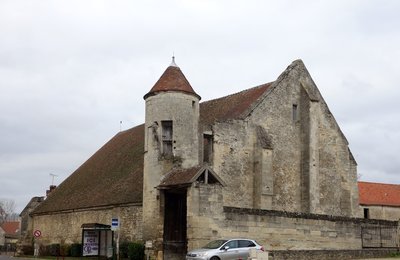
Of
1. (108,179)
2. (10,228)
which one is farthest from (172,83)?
(10,228)

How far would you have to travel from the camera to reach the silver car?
21344mm

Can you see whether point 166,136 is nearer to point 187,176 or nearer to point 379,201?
point 187,176

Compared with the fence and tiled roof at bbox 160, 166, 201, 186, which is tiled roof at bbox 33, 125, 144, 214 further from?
the fence

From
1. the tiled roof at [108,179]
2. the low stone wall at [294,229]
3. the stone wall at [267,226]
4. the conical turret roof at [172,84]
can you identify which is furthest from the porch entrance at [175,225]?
the conical turret roof at [172,84]

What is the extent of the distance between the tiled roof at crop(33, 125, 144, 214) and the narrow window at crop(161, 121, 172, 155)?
4.81 metres

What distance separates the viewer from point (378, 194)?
53750mm

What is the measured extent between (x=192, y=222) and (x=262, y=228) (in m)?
3.80

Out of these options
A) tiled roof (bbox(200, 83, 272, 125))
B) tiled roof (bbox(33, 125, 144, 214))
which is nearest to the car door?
tiled roof (bbox(33, 125, 144, 214))

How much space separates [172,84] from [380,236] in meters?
14.5

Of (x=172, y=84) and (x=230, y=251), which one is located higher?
(x=172, y=84)

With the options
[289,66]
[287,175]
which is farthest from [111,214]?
[289,66]

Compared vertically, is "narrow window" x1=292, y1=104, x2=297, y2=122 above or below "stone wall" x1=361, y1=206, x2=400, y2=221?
above

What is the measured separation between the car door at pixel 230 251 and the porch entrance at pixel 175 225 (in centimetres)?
493

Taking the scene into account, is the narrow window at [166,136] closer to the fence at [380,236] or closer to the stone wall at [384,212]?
the fence at [380,236]
